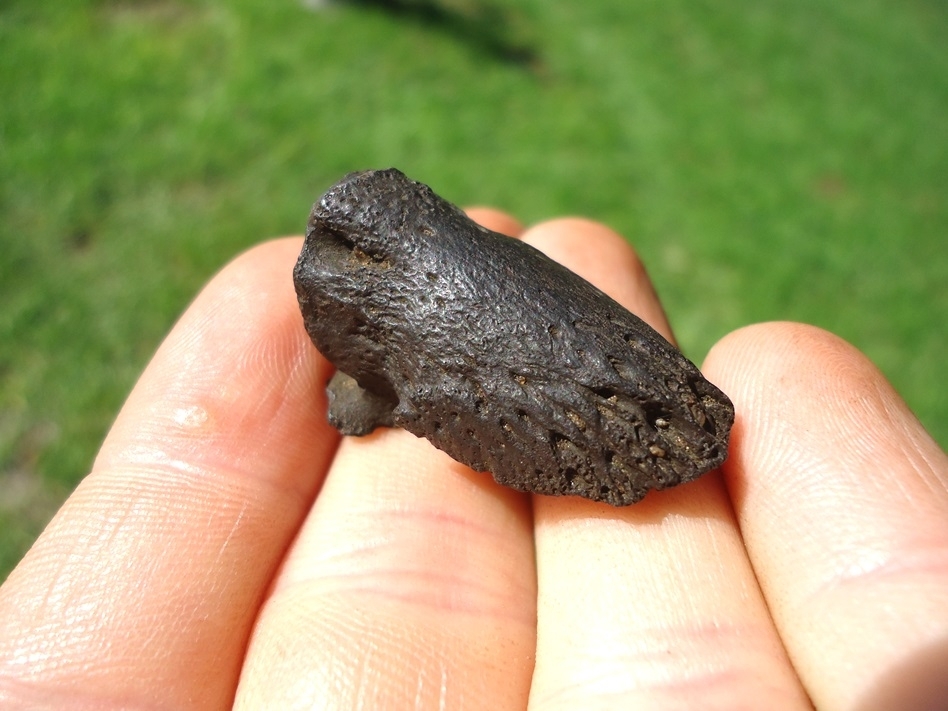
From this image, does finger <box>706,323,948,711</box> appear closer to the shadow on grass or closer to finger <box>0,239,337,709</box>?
finger <box>0,239,337,709</box>

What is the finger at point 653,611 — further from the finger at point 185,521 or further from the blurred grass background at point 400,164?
the blurred grass background at point 400,164

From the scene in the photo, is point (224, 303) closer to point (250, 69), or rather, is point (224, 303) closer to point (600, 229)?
point (600, 229)

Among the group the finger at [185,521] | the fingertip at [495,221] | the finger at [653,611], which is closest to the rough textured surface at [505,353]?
the finger at [653,611]

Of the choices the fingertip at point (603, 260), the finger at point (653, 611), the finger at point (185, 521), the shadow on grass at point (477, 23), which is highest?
the fingertip at point (603, 260)

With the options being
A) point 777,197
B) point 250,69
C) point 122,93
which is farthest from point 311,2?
point 777,197

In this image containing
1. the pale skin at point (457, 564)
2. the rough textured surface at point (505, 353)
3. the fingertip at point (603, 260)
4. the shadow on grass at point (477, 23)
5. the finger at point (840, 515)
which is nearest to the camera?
the finger at point (840, 515)

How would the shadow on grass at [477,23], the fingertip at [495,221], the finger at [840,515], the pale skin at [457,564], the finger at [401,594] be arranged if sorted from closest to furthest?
the finger at [840,515], the pale skin at [457,564], the finger at [401,594], the fingertip at [495,221], the shadow on grass at [477,23]

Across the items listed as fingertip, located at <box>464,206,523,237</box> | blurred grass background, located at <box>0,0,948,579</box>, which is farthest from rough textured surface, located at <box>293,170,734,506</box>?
blurred grass background, located at <box>0,0,948,579</box>
